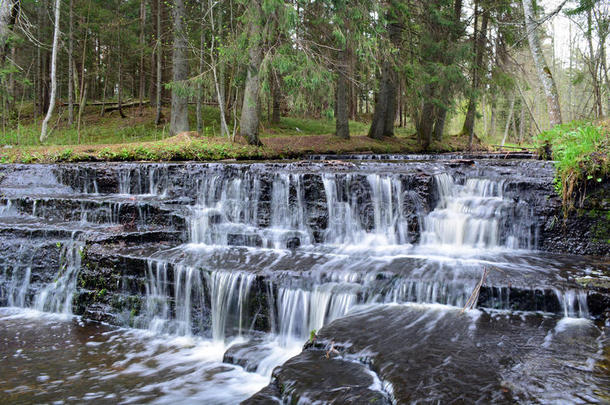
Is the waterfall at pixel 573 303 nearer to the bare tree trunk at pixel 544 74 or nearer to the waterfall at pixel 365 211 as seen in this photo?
the waterfall at pixel 365 211

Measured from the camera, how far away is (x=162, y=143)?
13.4 meters

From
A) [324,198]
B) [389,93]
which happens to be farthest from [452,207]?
[389,93]

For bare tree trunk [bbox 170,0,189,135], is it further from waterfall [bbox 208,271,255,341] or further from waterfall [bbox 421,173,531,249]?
waterfall [bbox 208,271,255,341]

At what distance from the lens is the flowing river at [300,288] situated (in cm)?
352

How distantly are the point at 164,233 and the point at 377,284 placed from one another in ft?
13.0

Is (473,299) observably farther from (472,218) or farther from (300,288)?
(472,218)

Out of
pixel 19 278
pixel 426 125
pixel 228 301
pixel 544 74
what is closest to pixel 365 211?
pixel 228 301

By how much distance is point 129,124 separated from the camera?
74.6 feet

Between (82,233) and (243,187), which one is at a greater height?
(243,187)

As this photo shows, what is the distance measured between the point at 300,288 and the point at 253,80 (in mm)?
10171

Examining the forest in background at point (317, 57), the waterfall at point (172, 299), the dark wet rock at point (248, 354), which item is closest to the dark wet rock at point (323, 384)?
the dark wet rock at point (248, 354)

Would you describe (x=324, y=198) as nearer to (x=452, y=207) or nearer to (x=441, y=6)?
(x=452, y=207)

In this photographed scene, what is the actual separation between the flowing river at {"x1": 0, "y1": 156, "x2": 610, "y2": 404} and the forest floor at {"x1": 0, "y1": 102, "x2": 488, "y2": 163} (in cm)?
291

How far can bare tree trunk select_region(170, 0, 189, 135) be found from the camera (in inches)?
643
